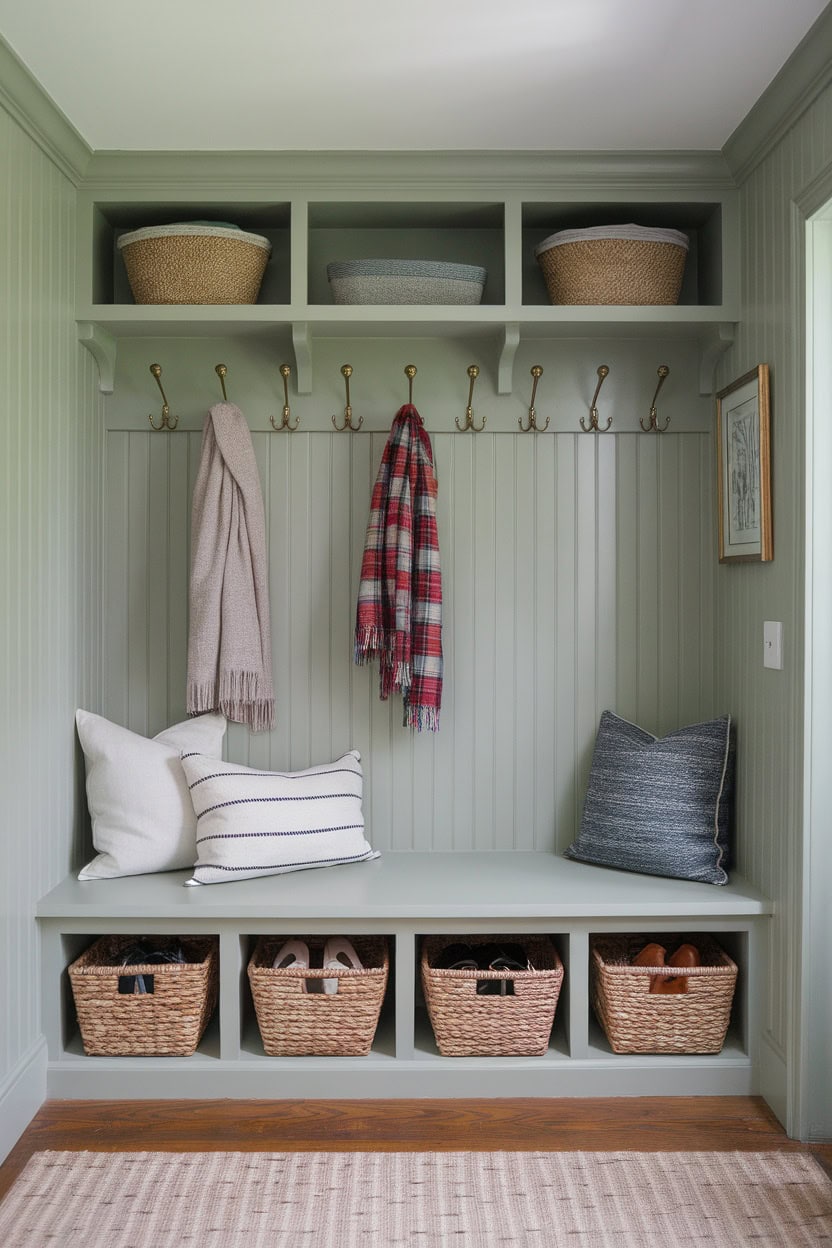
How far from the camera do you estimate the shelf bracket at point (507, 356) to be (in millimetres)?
2791

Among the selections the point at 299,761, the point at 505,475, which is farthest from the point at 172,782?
the point at 505,475

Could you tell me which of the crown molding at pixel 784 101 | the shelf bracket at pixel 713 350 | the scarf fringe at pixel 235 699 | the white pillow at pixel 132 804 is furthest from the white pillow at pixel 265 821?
the crown molding at pixel 784 101

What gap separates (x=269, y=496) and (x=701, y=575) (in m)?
1.29

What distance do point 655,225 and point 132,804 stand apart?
2203 millimetres

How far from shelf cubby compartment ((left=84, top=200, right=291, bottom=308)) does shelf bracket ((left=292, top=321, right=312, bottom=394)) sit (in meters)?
0.10

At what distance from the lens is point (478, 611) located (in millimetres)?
3039

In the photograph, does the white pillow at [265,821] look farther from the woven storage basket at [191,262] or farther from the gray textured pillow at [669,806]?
the woven storage basket at [191,262]

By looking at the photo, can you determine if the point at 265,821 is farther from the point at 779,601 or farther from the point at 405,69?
the point at 405,69

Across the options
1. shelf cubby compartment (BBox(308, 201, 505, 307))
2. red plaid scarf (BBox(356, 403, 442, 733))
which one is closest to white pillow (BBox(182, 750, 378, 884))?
red plaid scarf (BBox(356, 403, 442, 733))

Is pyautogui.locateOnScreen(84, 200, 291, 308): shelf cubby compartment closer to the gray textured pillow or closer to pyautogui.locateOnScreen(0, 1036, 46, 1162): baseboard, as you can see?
the gray textured pillow

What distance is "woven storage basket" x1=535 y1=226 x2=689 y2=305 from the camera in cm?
272

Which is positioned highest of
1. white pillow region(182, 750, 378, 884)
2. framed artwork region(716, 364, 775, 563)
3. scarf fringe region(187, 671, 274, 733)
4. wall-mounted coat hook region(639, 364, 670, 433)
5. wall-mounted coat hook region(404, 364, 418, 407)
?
wall-mounted coat hook region(404, 364, 418, 407)

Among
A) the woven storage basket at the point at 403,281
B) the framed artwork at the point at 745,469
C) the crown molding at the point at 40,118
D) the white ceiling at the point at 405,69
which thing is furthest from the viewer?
the woven storage basket at the point at 403,281

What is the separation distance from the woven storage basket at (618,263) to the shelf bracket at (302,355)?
2.30 feet
